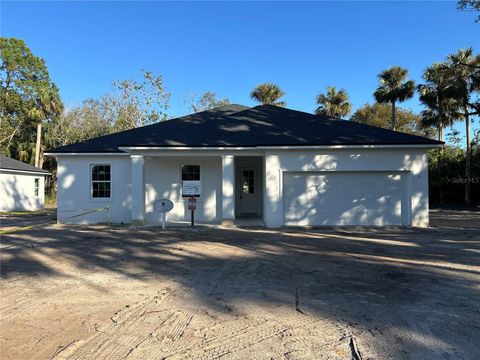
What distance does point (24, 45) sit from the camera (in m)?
42.4

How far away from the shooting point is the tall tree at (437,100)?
1093 inches

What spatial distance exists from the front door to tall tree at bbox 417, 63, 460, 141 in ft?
53.8

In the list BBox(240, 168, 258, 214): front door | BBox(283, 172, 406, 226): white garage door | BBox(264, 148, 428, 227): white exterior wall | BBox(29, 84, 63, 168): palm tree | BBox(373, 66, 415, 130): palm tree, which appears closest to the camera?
BBox(264, 148, 428, 227): white exterior wall

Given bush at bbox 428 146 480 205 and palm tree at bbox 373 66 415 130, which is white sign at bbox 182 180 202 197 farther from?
palm tree at bbox 373 66 415 130

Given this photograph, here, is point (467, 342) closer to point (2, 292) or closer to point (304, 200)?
point (2, 292)

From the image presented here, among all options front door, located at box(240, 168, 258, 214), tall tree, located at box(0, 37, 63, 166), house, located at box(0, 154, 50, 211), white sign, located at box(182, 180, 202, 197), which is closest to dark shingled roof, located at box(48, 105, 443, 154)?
white sign, located at box(182, 180, 202, 197)

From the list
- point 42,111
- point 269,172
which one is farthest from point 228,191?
point 42,111

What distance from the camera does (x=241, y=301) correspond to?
563cm

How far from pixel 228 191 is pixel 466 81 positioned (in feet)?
64.5

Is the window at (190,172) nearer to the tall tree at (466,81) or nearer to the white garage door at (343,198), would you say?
the white garage door at (343,198)

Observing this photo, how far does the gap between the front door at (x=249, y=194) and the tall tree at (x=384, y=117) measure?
2984 centimetres

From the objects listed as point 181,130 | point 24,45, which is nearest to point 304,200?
point 181,130

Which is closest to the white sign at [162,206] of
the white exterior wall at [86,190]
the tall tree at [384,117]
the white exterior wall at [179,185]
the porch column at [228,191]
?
the porch column at [228,191]

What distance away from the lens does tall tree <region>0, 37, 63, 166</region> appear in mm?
39969
